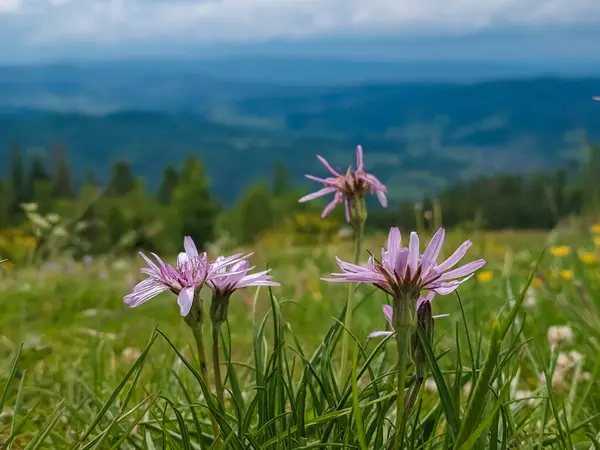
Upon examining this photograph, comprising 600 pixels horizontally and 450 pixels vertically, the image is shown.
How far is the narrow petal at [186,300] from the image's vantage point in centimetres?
107

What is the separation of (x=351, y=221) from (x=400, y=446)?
50cm

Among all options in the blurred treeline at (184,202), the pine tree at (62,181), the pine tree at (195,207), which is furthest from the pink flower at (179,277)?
the pine tree at (62,181)

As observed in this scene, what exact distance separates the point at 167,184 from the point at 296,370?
72.0m

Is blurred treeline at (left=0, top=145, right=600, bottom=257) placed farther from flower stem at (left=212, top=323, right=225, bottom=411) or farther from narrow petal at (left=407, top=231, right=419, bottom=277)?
narrow petal at (left=407, top=231, right=419, bottom=277)

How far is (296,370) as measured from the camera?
2.76 metres

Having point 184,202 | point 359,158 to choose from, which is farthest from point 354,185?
point 184,202

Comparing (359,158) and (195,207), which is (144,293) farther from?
(195,207)

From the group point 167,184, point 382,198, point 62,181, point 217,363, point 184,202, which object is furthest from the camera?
point 167,184

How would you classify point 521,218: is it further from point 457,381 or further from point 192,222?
point 457,381

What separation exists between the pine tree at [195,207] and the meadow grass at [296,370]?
2058 inches

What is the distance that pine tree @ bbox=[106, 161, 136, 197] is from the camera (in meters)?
67.6

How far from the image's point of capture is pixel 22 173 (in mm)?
79500

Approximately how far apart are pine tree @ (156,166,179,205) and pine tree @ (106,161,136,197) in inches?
136

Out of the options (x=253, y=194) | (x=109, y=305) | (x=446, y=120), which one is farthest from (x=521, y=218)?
(x=446, y=120)
